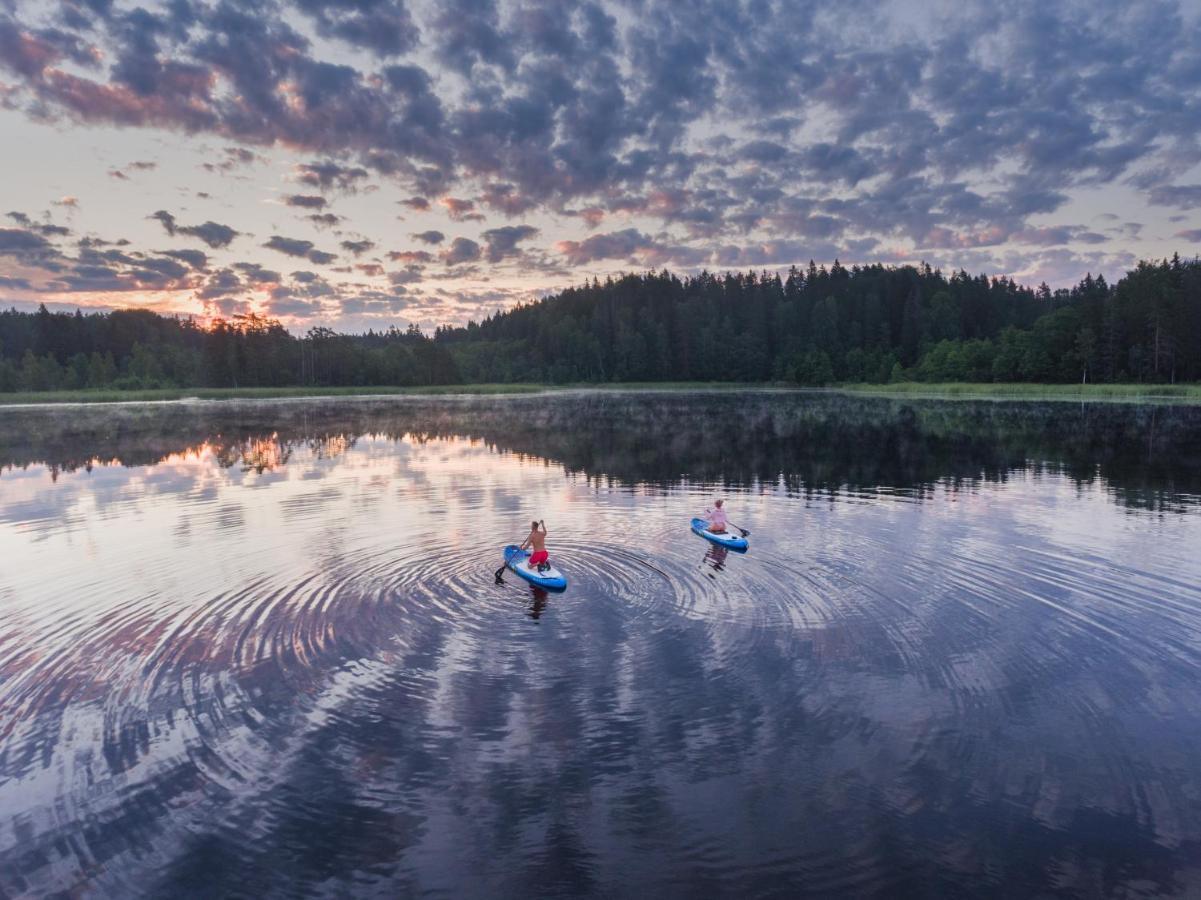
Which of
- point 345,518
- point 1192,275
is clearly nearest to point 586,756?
point 345,518

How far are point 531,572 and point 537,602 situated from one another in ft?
3.79

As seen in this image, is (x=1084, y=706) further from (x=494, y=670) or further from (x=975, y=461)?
(x=975, y=461)

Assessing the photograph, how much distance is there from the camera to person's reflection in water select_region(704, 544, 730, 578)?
21.8 m

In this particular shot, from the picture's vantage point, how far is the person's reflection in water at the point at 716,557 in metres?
21.8

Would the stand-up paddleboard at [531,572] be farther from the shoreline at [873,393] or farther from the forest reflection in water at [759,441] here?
the shoreline at [873,393]

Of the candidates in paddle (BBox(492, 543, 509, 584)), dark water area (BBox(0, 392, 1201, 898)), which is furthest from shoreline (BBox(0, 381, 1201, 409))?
paddle (BBox(492, 543, 509, 584))

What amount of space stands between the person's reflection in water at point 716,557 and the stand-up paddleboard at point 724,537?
20cm

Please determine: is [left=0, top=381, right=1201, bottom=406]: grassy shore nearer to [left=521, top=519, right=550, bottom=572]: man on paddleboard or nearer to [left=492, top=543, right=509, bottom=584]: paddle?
[left=521, top=519, right=550, bottom=572]: man on paddleboard

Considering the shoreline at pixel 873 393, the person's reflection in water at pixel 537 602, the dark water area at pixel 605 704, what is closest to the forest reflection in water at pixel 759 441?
the dark water area at pixel 605 704

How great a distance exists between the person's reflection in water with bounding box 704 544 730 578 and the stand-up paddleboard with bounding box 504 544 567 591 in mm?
4938

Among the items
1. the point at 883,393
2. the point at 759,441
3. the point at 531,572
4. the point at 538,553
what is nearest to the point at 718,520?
the point at 538,553

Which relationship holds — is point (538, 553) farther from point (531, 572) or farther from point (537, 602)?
point (537, 602)

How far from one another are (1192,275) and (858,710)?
6766 inches

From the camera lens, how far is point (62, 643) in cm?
1584
